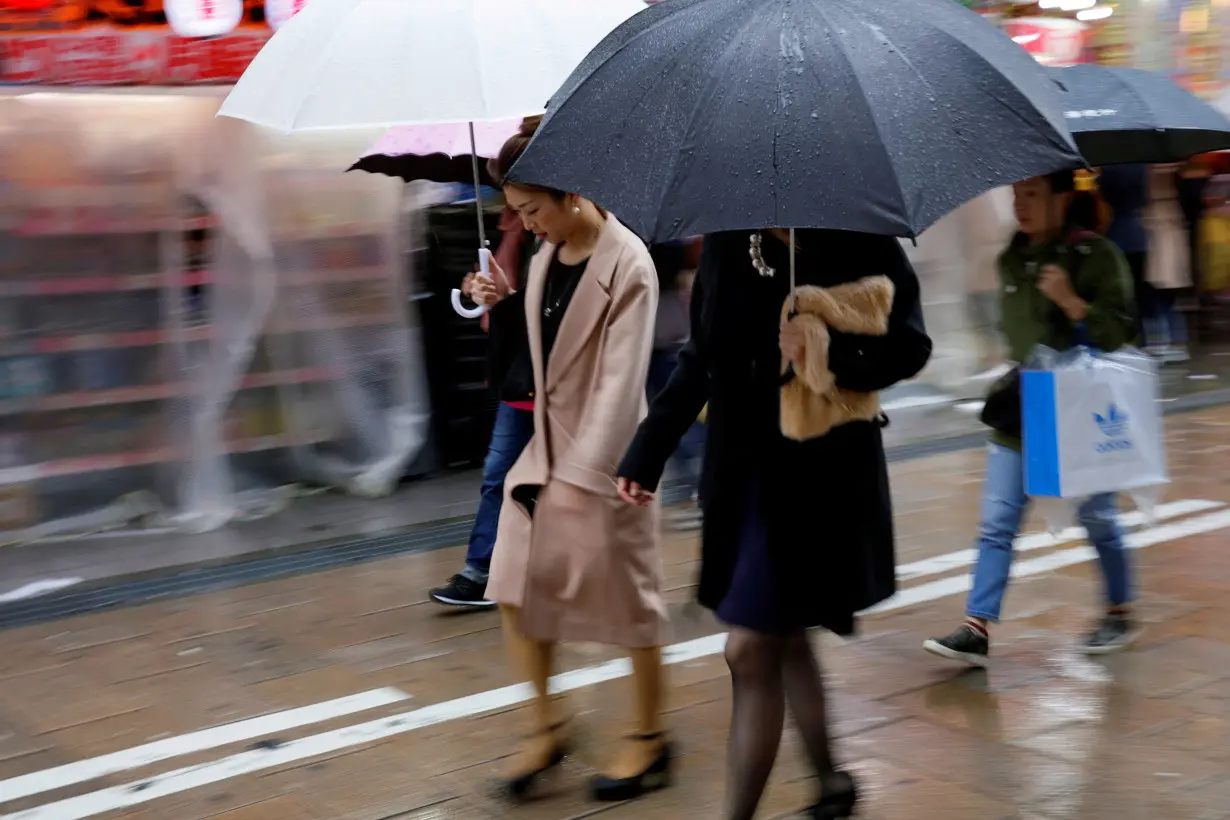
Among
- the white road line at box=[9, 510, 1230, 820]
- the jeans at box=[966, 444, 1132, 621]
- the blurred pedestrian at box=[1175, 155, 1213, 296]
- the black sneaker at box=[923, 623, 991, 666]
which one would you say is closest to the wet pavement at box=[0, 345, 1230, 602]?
the white road line at box=[9, 510, 1230, 820]

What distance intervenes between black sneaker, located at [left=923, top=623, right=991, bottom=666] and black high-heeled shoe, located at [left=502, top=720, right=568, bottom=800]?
140 cm

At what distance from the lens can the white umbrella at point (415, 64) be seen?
376 centimetres

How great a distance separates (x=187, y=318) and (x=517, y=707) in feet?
11.6

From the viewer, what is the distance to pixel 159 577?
20.3ft

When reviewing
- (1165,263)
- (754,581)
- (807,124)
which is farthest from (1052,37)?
(807,124)

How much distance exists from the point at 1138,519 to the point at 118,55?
512 centimetres

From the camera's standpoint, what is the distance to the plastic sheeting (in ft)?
22.2

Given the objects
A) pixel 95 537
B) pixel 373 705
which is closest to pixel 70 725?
pixel 373 705

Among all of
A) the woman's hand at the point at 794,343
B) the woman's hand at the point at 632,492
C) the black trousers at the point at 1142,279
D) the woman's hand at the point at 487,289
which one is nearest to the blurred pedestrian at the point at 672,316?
the woman's hand at the point at 487,289

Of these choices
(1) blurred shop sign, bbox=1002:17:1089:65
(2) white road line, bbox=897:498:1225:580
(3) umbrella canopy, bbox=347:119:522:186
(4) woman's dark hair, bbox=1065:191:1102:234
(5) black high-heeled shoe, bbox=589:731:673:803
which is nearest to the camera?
(5) black high-heeled shoe, bbox=589:731:673:803

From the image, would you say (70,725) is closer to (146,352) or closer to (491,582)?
(491,582)

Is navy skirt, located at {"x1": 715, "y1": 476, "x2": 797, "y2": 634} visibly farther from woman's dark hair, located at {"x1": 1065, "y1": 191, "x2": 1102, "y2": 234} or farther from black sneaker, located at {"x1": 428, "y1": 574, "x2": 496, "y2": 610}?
black sneaker, located at {"x1": 428, "y1": 574, "x2": 496, "y2": 610}

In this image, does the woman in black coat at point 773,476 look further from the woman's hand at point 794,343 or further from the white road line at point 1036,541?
the white road line at point 1036,541

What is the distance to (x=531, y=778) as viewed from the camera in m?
3.68
